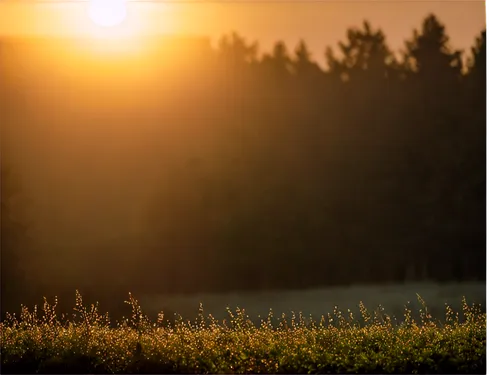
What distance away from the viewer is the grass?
7324mm

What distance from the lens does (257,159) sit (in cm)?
2625

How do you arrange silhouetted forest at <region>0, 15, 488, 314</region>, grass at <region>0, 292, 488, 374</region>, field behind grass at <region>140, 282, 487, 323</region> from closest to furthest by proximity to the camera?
grass at <region>0, 292, 488, 374</region>
field behind grass at <region>140, 282, 487, 323</region>
silhouetted forest at <region>0, 15, 488, 314</region>

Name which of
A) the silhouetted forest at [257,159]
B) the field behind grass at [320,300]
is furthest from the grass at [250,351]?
the silhouetted forest at [257,159]

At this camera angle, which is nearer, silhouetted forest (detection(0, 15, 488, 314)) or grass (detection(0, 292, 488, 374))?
grass (detection(0, 292, 488, 374))

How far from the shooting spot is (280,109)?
27.1m

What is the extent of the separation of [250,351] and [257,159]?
18772 millimetres

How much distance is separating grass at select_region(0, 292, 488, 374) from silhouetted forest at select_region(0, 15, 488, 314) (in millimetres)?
14683

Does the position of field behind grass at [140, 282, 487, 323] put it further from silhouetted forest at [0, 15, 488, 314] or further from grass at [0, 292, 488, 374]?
grass at [0, 292, 488, 374]

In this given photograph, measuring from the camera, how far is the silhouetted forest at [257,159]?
24547mm

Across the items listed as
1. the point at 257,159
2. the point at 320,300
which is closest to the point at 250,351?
the point at 320,300

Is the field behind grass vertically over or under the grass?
under

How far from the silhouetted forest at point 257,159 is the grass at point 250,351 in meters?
14.7

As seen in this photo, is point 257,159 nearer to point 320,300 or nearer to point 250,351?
point 320,300

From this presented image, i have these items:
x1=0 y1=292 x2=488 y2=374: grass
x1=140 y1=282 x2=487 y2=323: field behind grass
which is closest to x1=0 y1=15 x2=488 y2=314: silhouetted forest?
x1=140 y1=282 x2=487 y2=323: field behind grass
